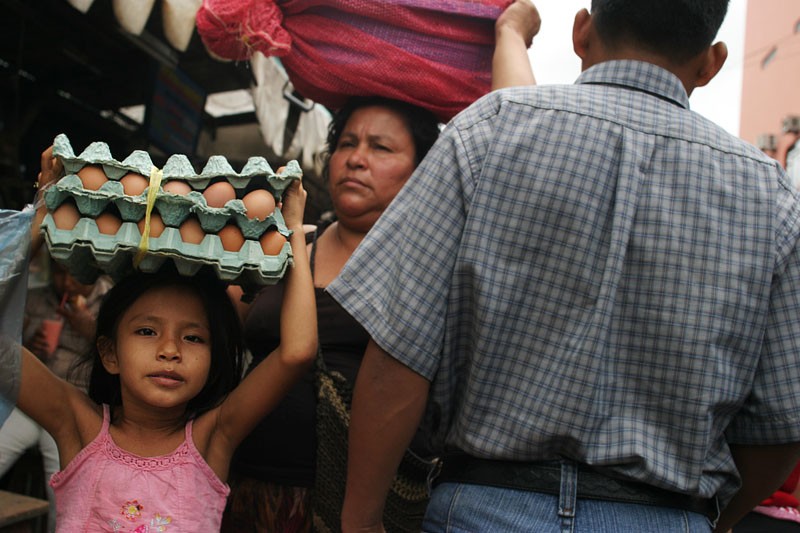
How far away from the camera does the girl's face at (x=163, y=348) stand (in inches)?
62.6

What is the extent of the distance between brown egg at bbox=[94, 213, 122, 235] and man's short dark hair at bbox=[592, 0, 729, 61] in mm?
1055

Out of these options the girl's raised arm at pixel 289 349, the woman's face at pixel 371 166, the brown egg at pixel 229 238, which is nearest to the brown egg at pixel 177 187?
the brown egg at pixel 229 238

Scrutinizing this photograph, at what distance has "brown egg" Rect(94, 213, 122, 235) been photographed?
136 cm

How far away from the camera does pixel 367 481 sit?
4.64 ft

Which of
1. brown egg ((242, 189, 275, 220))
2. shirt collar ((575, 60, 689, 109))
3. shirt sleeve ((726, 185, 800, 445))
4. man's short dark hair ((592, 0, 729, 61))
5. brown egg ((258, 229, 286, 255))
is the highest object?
man's short dark hair ((592, 0, 729, 61))

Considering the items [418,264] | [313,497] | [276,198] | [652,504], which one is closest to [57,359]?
[313,497]

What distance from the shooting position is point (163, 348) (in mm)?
1606

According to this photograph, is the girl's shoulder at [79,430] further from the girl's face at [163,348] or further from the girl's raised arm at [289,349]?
the girl's raised arm at [289,349]

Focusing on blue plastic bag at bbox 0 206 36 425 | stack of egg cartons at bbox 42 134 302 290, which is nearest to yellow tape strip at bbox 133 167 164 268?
stack of egg cartons at bbox 42 134 302 290

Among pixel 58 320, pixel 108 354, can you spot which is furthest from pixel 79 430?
pixel 58 320

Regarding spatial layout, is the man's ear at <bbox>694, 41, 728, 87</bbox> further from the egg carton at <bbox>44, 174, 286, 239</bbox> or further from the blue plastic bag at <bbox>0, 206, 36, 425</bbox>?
the blue plastic bag at <bbox>0, 206, 36, 425</bbox>

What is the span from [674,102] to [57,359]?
12.6 feet

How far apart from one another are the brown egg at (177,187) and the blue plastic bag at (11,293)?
1.07ft

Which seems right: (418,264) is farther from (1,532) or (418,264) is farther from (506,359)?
(1,532)
